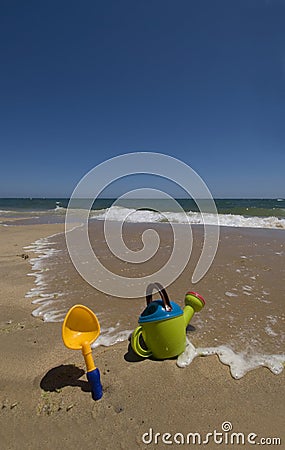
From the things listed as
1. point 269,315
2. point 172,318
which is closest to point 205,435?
point 172,318

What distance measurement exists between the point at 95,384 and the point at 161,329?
740mm

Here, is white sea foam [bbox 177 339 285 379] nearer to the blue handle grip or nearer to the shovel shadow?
the blue handle grip

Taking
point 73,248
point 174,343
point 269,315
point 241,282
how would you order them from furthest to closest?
1. point 73,248
2. point 241,282
3. point 269,315
4. point 174,343

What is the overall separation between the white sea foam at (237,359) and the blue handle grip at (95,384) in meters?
0.86

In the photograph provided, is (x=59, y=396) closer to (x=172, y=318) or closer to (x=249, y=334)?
(x=172, y=318)

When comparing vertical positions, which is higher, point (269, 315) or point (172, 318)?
point (172, 318)

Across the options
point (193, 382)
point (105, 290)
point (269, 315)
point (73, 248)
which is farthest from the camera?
point (73, 248)

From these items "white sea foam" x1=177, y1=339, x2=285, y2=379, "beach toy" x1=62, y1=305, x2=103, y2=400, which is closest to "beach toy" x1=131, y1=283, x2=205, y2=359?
"white sea foam" x1=177, y1=339, x2=285, y2=379

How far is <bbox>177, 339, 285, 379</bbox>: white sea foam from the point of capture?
8.83 ft

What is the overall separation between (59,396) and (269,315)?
3.03 metres

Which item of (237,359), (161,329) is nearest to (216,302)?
(237,359)

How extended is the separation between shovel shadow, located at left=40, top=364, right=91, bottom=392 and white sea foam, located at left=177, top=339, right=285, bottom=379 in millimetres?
978

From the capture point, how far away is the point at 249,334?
3.36 meters

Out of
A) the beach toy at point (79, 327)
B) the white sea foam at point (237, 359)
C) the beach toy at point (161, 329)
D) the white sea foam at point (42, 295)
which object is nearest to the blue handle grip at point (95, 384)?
the beach toy at point (79, 327)
